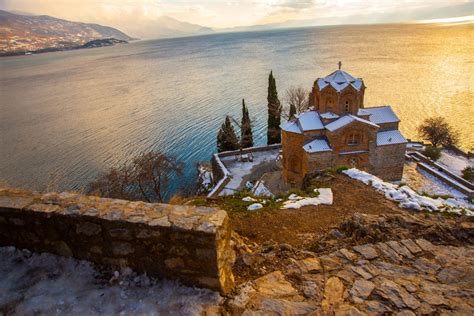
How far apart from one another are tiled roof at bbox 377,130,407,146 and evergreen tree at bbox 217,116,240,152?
45.4ft

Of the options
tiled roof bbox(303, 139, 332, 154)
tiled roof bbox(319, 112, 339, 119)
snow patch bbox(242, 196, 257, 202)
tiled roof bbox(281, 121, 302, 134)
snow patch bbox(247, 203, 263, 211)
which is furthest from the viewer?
tiled roof bbox(281, 121, 302, 134)

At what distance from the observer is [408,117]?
4222 centimetres

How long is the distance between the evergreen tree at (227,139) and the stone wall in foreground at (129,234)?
89.9ft

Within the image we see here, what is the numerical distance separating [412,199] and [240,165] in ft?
65.2

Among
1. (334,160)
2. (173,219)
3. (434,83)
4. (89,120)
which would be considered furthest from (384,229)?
(434,83)

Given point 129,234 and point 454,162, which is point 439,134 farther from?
point 129,234

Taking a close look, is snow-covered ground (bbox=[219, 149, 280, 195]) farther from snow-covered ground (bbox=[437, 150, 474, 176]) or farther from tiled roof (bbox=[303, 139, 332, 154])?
snow-covered ground (bbox=[437, 150, 474, 176])

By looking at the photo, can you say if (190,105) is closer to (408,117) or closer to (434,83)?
(408,117)

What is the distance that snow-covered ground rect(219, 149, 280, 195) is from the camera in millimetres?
24969

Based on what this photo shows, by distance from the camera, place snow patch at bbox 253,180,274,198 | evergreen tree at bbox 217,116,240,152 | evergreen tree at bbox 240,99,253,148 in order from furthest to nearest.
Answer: evergreen tree at bbox 240,99,253,148 < evergreen tree at bbox 217,116,240,152 < snow patch at bbox 253,180,274,198

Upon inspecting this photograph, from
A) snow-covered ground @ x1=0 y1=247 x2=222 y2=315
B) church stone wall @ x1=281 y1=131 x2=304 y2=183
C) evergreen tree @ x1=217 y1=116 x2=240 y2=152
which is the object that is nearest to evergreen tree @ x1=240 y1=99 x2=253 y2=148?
evergreen tree @ x1=217 y1=116 x2=240 y2=152

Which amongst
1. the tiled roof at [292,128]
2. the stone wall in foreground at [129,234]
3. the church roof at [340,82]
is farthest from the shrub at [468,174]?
the stone wall in foreground at [129,234]

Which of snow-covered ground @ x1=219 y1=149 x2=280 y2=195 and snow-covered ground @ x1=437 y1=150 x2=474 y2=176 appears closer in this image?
snow-covered ground @ x1=219 y1=149 x2=280 y2=195

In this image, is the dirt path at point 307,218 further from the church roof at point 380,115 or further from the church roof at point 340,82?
the church roof at point 380,115
